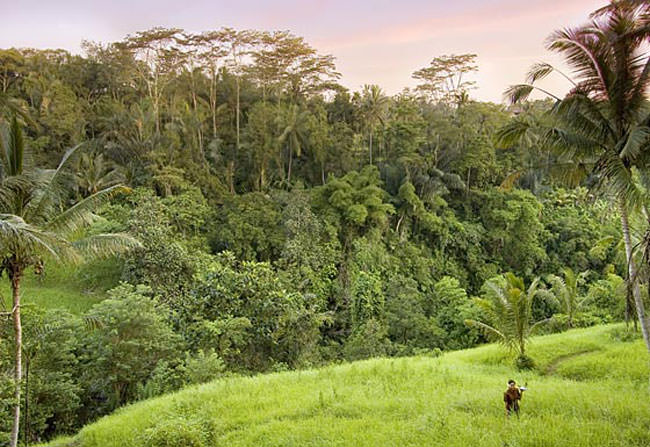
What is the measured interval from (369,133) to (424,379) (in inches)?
783

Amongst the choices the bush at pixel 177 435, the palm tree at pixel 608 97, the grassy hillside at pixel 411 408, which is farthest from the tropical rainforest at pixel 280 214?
the bush at pixel 177 435

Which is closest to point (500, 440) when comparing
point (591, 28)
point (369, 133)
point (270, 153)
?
point (591, 28)

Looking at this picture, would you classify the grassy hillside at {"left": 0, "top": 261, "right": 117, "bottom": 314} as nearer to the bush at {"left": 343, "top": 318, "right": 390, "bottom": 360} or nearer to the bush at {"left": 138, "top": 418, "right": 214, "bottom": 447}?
the bush at {"left": 343, "top": 318, "right": 390, "bottom": 360}

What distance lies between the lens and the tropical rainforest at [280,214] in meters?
8.59

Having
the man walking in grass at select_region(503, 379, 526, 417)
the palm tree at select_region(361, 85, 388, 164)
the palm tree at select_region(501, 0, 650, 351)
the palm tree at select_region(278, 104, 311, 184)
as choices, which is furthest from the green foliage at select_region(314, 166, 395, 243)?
the man walking in grass at select_region(503, 379, 526, 417)

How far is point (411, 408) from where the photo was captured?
337 inches

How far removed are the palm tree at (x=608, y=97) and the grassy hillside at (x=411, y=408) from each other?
90.8 inches

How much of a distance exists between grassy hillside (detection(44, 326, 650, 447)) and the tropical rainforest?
150cm

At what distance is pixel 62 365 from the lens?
1207 cm

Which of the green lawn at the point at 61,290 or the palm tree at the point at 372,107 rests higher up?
the palm tree at the point at 372,107

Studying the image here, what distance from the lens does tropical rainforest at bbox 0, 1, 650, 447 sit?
859cm

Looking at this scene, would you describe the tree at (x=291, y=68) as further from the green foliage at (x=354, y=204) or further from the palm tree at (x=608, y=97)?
the palm tree at (x=608, y=97)

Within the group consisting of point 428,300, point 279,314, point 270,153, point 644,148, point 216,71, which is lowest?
point 428,300

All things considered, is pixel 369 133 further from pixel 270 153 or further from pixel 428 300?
pixel 428 300
